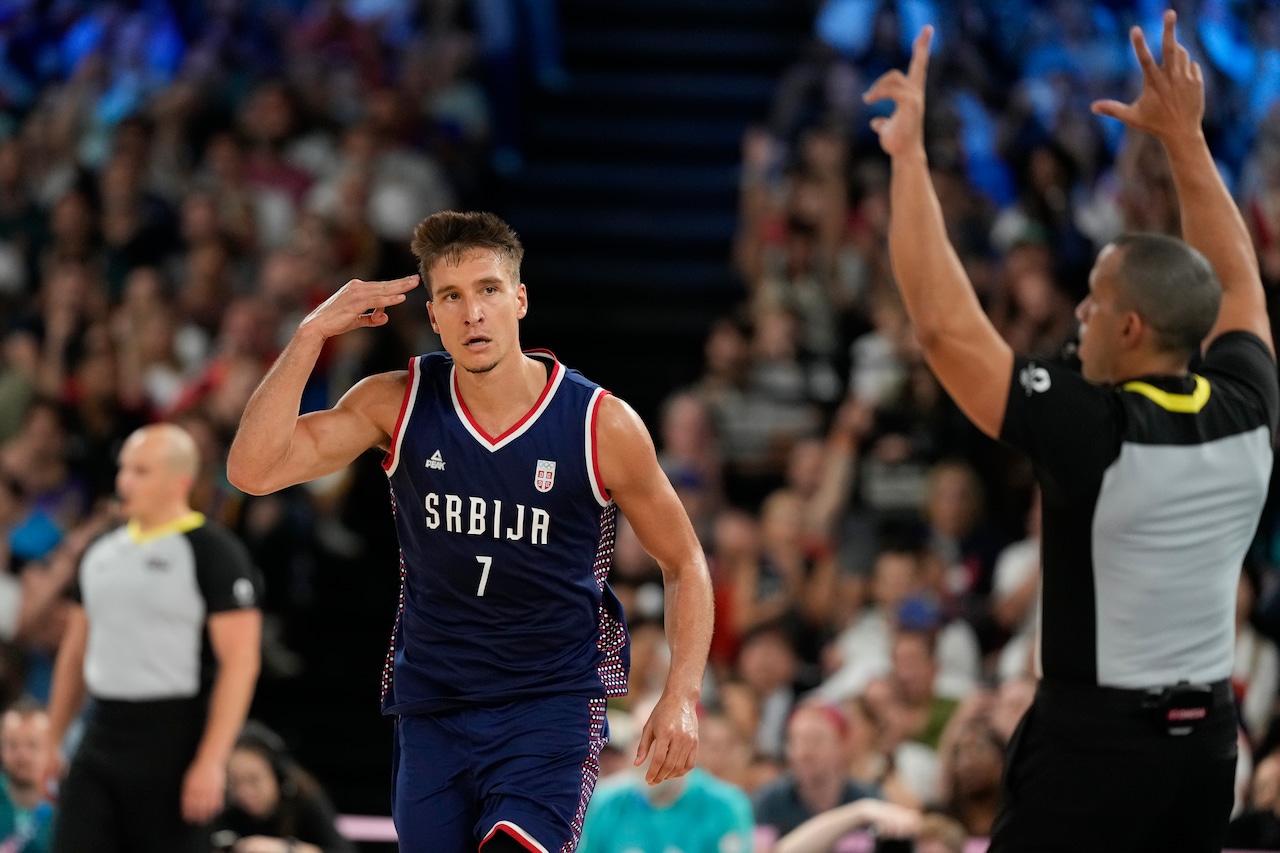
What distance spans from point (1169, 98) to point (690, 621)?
1754mm

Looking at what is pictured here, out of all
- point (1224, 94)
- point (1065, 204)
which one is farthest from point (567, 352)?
point (1224, 94)

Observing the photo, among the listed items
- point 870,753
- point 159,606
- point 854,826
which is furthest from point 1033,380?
point 870,753

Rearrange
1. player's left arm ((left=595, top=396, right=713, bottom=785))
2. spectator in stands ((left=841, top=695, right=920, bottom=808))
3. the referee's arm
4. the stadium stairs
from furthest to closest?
1. the stadium stairs
2. spectator in stands ((left=841, top=695, right=920, bottom=808))
3. the referee's arm
4. player's left arm ((left=595, top=396, right=713, bottom=785))

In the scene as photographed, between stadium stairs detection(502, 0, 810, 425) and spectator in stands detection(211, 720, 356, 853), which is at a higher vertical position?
stadium stairs detection(502, 0, 810, 425)

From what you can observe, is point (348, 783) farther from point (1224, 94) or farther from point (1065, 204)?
point (1224, 94)

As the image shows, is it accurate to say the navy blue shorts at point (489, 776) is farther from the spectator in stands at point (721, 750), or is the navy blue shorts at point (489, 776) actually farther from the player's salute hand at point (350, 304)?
the spectator in stands at point (721, 750)

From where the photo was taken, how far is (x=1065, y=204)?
33.9 ft

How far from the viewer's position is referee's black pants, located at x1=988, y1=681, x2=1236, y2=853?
364 centimetres

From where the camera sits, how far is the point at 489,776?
411cm

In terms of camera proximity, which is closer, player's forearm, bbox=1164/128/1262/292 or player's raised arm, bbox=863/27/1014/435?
player's raised arm, bbox=863/27/1014/435

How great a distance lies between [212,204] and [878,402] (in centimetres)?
491

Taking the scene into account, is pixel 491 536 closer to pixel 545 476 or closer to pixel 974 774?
pixel 545 476

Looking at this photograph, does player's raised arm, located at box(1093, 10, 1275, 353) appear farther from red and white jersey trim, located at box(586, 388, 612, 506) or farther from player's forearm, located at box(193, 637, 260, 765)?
player's forearm, located at box(193, 637, 260, 765)

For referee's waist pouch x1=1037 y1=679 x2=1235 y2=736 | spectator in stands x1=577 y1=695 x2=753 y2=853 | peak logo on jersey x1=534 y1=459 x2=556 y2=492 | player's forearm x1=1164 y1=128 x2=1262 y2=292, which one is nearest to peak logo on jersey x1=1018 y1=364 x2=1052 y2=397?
referee's waist pouch x1=1037 y1=679 x2=1235 y2=736
